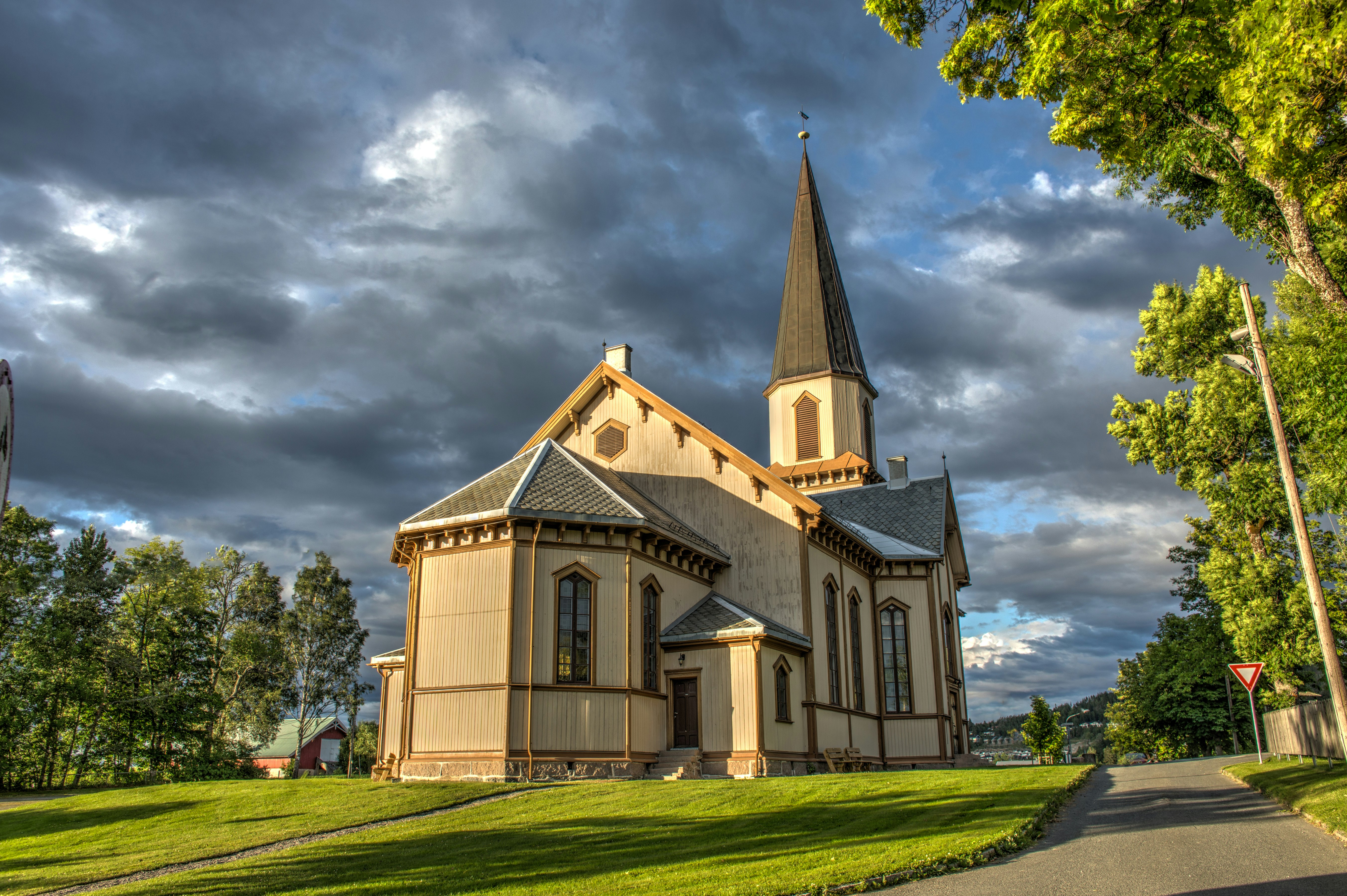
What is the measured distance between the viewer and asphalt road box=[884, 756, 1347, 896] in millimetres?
8266

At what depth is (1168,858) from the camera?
385 inches

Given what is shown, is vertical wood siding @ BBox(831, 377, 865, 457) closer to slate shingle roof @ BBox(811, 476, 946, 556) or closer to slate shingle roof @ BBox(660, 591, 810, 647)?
slate shingle roof @ BBox(811, 476, 946, 556)

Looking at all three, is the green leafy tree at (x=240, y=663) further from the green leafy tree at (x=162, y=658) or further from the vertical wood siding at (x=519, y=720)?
the vertical wood siding at (x=519, y=720)

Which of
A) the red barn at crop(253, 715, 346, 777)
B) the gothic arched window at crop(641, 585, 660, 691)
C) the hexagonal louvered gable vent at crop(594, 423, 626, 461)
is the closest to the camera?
the gothic arched window at crop(641, 585, 660, 691)

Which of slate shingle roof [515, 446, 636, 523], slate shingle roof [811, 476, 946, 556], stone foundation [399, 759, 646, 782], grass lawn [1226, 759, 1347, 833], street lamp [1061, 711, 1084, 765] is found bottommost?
street lamp [1061, 711, 1084, 765]

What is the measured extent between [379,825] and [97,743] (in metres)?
31.9

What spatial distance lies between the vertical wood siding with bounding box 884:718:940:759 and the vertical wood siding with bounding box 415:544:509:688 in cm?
1502

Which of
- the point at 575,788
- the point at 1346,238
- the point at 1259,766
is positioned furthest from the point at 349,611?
the point at 1346,238

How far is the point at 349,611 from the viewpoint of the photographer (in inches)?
1875

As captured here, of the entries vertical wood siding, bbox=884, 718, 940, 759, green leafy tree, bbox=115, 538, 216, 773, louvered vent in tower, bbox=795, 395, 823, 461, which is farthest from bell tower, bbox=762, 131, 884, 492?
green leafy tree, bbox=115, 538, 216, 773

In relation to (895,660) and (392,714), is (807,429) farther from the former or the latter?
(392,714)

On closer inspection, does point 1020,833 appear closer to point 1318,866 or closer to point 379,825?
point 1318,866

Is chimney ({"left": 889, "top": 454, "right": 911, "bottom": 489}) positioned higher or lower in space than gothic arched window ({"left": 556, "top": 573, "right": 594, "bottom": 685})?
higher

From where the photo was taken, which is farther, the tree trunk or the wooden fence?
the wooden fence
